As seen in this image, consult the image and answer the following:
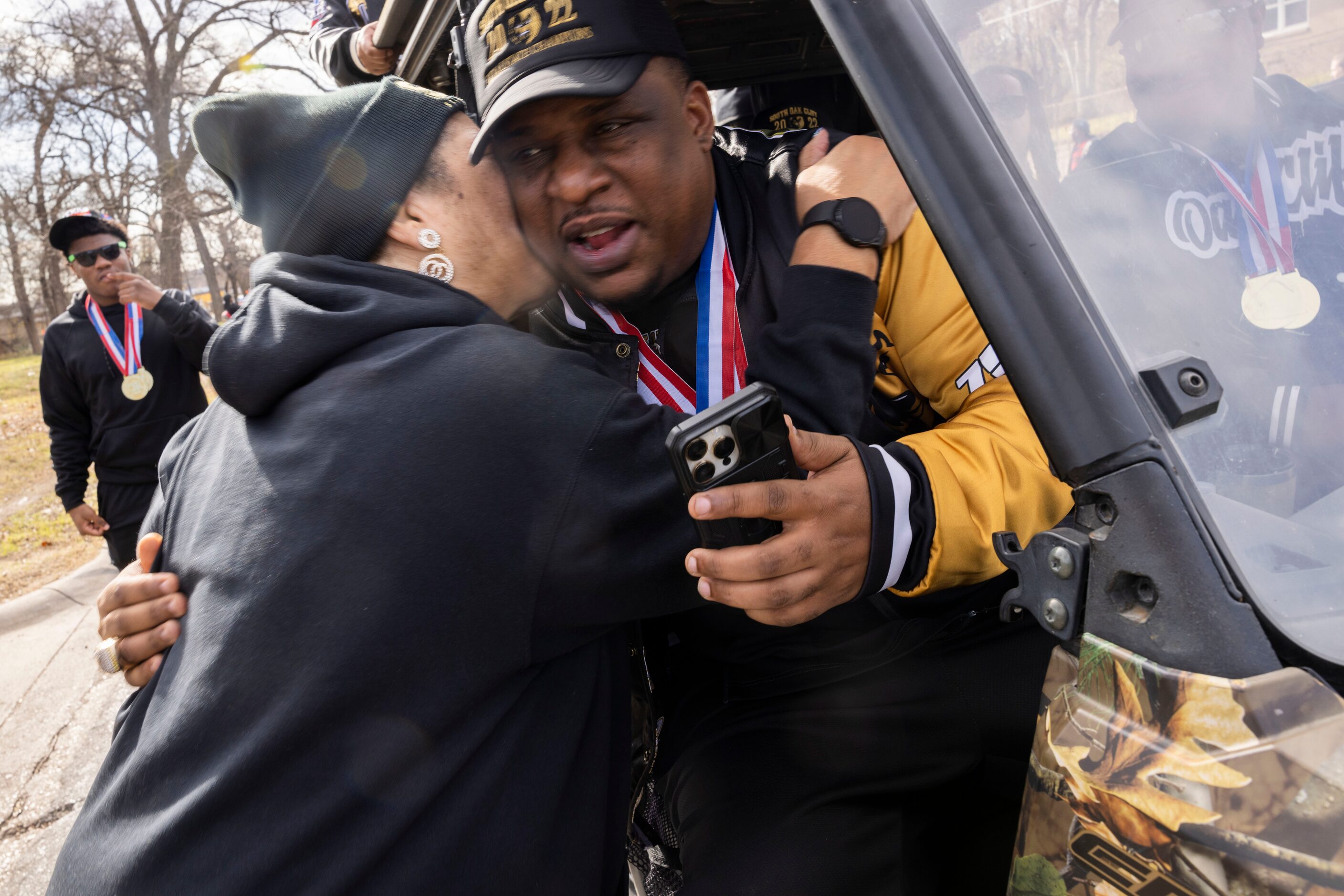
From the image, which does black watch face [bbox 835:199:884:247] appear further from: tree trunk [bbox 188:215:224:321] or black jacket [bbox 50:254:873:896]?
tree trunk [bbox 188:215:224:321]

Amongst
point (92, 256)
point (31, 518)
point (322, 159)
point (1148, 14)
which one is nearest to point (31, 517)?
point (31, 518)

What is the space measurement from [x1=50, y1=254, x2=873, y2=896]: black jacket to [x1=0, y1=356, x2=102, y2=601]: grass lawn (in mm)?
6481

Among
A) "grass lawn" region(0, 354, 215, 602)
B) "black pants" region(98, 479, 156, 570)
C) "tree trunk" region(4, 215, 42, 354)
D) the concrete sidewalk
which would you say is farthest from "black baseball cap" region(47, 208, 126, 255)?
"tree trunk" region(4, 215, 42, 354)

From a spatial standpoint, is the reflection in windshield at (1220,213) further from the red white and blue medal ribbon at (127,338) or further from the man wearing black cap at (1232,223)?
the red white and blue medal ribbon at (127,338)

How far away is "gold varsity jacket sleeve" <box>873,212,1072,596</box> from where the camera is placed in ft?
4.59

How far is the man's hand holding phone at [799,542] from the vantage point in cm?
116

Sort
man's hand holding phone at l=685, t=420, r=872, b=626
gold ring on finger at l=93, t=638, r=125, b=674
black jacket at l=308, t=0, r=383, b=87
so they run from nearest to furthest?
man's hand holding phone at l=685, t=420, r=872, b=626
gold ring on finger at l=93, t=638, r=125, b=674
black jacket at l=308, t=0, r=383, b=87

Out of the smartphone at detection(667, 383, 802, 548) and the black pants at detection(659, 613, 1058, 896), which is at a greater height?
the smartphone at detection(667, 383, 802, 548)

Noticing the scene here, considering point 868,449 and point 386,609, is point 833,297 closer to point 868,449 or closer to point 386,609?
point 868,449

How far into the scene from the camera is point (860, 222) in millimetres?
1588

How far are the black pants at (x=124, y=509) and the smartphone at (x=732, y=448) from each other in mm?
4779

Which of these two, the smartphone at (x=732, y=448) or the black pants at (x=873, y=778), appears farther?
the black pants at (x=873, y=778)

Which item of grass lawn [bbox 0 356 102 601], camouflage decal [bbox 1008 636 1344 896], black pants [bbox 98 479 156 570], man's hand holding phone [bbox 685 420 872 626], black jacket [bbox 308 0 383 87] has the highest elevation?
black jacket [bbox 308 0 383 87]

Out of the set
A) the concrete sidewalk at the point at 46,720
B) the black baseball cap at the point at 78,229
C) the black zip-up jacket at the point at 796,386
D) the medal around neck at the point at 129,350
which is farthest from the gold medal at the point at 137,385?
the black zip-up jacket at the point at 796,386
